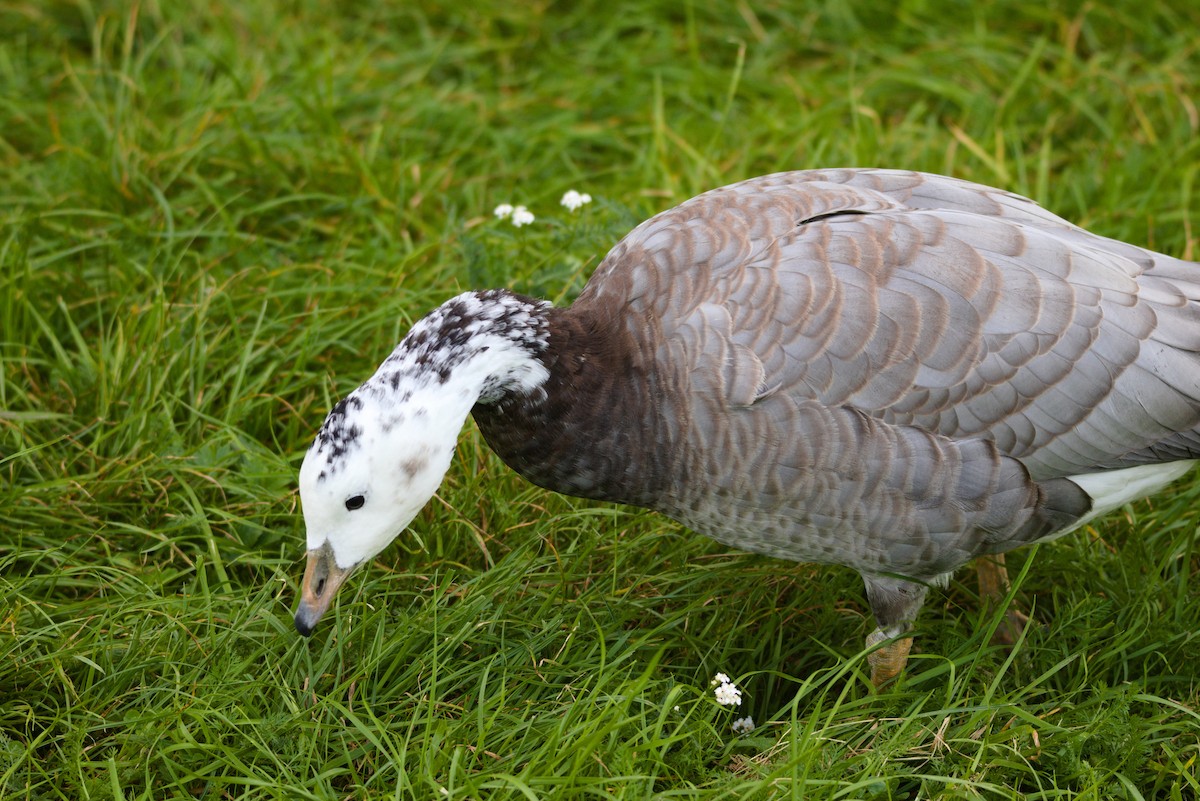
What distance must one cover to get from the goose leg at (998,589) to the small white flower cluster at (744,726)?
3.51 ft

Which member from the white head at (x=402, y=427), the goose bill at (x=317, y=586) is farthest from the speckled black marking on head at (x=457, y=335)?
the goose bill at (x=317, y=586)

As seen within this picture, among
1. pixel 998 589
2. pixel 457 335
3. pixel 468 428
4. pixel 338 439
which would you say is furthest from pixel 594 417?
pixel 998 589

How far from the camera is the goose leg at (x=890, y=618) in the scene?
4.06 m

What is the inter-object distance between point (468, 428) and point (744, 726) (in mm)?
1567

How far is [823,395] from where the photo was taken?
3.69 m

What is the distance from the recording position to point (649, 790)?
3.49 meters

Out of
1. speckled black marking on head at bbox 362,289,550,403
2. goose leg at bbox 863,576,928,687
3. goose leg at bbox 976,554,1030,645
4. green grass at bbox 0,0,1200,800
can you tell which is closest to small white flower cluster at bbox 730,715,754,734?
green grass at bbox 0,0,1200,800

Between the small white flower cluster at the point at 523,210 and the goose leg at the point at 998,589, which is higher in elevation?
the small white flower cluster at the point at 523,210

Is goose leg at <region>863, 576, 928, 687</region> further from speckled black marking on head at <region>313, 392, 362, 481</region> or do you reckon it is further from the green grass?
speckled black marking on head at <region>313, 392, 362, 481</region>

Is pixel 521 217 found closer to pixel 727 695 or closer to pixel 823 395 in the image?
pixel 823 395

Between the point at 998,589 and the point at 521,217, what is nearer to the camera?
the point at 998,589

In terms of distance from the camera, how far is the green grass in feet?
12.3

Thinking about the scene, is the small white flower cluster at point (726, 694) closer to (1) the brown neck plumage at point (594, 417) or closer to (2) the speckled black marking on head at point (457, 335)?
(1) the brown neck plumage at point (594, 417)

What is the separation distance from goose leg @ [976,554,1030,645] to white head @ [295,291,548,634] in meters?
1.87
